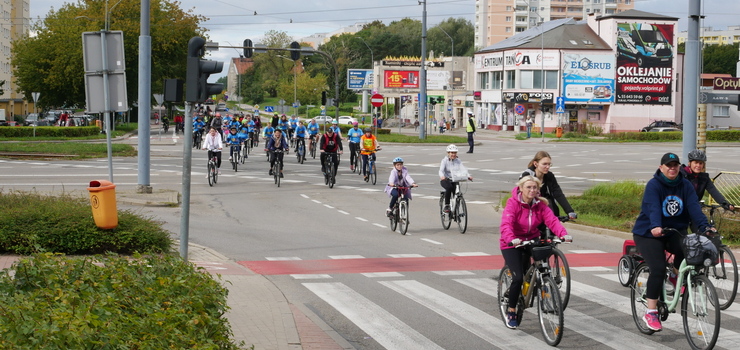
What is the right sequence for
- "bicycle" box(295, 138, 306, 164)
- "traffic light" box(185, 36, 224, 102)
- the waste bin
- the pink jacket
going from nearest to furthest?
the pink jacket
"traffic light" box(185, 36, 224, 102)
the waste bin
"bicycle" box(295, 138, 306, 164)

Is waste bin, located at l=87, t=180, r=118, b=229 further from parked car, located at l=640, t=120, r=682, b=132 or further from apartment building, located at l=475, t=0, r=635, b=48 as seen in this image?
apartment building, located at l=475, t=0, r=635, b=48

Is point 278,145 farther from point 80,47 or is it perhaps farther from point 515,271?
point 80,47

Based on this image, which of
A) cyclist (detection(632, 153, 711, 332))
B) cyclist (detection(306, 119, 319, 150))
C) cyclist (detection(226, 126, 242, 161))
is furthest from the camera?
cyclist (detection(306, 119, 319, 150))

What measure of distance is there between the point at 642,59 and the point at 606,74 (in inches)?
137

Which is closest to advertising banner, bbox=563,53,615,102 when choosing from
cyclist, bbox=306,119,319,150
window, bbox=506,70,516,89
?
window, bbox=506,70,516,89

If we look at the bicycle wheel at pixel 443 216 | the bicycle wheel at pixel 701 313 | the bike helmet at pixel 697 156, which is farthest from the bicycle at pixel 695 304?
the bicycle wheel at pixel 443 216

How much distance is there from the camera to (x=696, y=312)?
7957mm

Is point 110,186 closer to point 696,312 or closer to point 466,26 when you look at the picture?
point 696,312

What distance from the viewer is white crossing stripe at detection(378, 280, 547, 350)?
845 cm

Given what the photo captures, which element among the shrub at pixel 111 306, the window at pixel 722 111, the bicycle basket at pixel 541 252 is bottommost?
the bicycle basket at pixel 541 252

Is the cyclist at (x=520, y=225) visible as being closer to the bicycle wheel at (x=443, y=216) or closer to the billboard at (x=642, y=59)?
the bicycle wheel at (x=443, y=216)

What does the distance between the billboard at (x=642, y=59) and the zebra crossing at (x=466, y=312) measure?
70833 millimetres

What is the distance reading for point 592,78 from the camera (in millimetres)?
80438

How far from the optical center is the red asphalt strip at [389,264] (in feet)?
41.5
